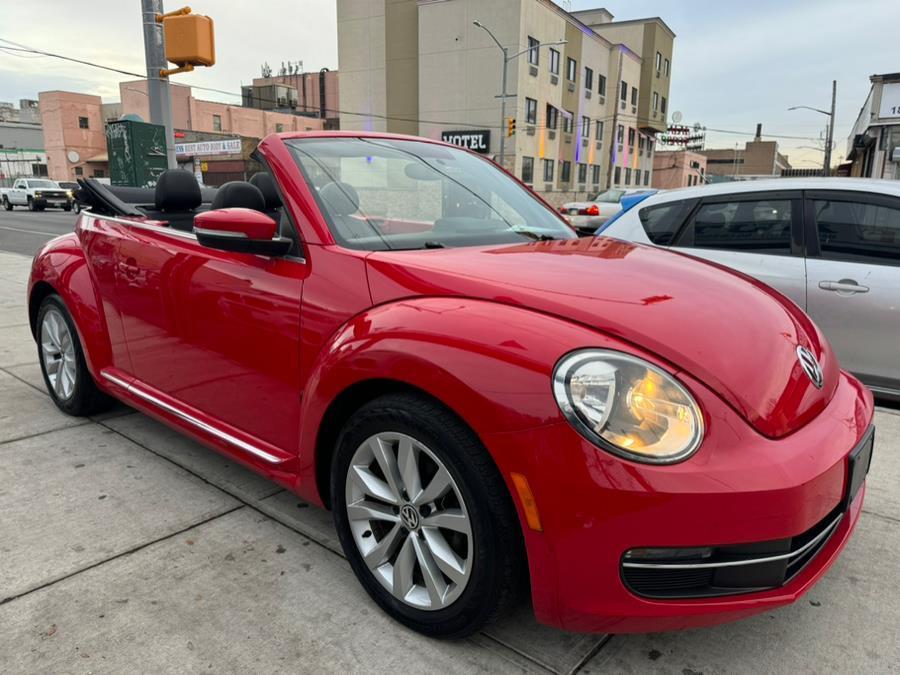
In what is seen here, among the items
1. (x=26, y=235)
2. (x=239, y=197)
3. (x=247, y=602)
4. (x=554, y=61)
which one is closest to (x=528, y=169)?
(x=554, y=61)

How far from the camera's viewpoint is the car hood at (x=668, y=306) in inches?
68.3

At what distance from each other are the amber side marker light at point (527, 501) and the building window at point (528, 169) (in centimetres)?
3839

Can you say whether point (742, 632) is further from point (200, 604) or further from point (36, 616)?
point (36, 616)

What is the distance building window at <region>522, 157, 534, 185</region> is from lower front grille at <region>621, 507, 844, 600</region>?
38392mm

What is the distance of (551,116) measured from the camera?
41.0 meters

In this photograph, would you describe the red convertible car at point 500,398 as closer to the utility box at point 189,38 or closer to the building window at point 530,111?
the utility box at point 189,38

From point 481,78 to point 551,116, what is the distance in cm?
651

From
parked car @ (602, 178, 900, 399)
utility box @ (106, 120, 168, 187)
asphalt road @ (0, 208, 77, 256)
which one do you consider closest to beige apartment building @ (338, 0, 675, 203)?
asphalt road @ (0, 208, 77, 256)

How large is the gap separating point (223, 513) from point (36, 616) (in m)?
0.78

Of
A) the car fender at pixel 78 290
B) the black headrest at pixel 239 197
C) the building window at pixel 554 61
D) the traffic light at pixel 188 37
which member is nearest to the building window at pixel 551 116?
the building window at pixel 554 61

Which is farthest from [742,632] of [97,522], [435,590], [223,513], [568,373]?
[97,522]

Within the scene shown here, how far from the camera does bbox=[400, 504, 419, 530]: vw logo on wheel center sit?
1965mm

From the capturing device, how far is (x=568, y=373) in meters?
1.64

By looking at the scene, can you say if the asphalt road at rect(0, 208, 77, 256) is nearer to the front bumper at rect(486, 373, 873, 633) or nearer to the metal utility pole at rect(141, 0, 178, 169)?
the metal utility pole at rect(141, 0, 178, 169)
